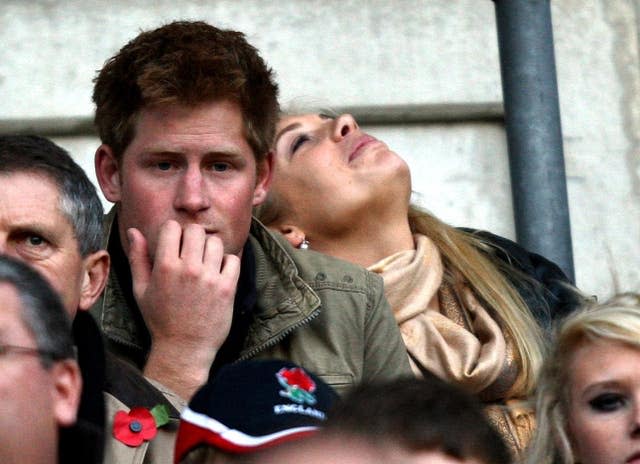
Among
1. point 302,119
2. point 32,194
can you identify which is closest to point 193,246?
point 32,194

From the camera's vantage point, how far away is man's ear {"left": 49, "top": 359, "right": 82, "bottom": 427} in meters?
2.54

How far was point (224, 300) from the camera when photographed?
13.1ft

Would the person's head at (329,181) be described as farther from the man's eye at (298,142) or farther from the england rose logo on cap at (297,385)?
the england rose logo on cap at (297,385)

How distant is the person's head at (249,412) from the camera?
7.33ft

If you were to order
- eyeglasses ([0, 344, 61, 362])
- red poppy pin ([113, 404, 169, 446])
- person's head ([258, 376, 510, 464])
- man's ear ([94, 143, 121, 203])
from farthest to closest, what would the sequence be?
man's ear ([94, 143, 121, 203]) → red poppy pin ([113, 404, 169, 446]) → eyeglasses ([0, 344, 61, 362]) → person's head ([258, 376, 510, 464])

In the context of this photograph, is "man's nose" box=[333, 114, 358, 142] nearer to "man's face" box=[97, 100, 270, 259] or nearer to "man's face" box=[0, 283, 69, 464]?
"man's face" box=[97, 100, 270, 259]

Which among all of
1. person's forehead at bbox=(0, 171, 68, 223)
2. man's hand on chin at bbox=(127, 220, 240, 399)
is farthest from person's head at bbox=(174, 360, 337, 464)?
man's hand on chin at bbox=(127, 220, 240, 399)

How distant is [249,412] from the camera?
7.52ft

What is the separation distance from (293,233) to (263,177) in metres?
0.60

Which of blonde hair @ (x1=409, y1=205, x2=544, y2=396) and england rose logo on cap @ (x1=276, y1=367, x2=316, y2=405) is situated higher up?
england rose logo on cap @ (x1=276, y1=367, x2=316, y2=405)

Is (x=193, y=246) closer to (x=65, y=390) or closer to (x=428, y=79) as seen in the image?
(x=65, y=390)

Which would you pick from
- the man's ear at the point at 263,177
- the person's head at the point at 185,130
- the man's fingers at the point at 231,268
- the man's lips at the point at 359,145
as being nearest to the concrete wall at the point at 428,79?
the man's lips at the point at 359,145

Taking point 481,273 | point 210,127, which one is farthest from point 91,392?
point 481,273

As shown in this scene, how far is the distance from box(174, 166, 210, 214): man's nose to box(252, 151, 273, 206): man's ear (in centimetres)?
22
